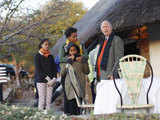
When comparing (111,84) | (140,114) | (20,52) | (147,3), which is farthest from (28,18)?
(140,114)

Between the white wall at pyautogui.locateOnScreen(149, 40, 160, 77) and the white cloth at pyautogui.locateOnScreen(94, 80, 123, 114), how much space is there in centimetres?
357

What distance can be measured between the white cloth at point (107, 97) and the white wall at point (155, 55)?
A: 3570 millimetres

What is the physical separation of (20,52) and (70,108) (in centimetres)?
600

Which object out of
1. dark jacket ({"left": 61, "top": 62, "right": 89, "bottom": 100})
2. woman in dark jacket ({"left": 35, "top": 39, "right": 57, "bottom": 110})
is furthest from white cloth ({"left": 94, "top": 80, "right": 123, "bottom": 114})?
woman in dark jacket ({"left": 35, "top": 39, "right": 57, "bottom": 110})

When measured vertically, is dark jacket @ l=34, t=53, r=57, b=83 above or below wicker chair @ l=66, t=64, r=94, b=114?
above

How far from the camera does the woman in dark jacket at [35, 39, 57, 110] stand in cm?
553

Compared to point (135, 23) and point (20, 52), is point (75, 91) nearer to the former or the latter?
point (135, 23)

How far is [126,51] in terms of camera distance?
28.9ft

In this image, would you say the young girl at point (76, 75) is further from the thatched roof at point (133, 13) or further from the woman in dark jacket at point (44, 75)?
the thatched roof at point (133, 13)

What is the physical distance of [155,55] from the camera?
290 inches

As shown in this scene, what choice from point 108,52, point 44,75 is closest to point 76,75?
point 108,52

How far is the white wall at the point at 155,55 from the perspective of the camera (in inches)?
286

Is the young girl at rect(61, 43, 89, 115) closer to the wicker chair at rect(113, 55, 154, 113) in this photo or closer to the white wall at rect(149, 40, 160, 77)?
the wicker chair at rect(113, 55, 154, 113)

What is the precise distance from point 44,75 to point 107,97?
77.0 inches
